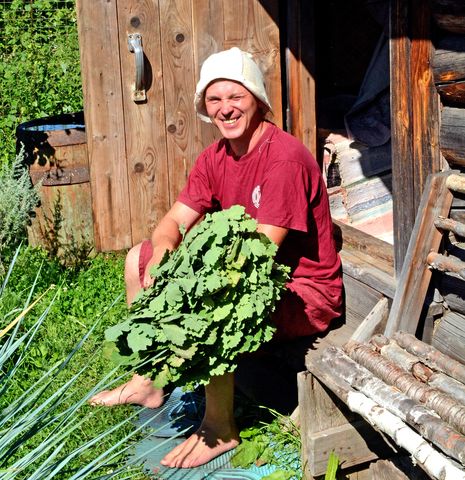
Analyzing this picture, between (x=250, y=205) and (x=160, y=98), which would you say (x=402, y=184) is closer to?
(x=250, y=205)

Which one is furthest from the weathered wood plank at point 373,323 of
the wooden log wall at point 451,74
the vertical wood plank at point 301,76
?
the vertical wood plank at point 301,76

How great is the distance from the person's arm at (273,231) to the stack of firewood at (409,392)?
0.53m

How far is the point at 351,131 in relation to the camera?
6.04 m

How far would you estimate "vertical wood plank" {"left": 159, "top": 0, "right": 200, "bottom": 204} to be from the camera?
610 centimetres

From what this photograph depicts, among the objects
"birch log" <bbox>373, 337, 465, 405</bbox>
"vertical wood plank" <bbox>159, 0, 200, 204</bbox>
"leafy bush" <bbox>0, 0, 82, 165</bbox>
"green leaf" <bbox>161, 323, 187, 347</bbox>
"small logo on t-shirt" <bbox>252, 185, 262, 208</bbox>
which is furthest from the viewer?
"leafy bush" <bbox>0, 0, 82, 165</bbox>

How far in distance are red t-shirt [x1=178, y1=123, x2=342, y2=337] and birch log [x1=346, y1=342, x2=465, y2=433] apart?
16.0 inches

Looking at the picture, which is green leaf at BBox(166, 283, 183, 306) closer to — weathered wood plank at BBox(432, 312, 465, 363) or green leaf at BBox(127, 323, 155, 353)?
green leaf at BBox(127, 323, 155, 353)

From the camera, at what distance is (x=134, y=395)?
465 cm

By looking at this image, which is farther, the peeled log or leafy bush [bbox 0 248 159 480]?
leafy bush [bbox 0 248 159 480]

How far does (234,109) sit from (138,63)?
188 cm

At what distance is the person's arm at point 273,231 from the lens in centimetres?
409

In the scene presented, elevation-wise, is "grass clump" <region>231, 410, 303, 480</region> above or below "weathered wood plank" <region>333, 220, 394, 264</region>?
below

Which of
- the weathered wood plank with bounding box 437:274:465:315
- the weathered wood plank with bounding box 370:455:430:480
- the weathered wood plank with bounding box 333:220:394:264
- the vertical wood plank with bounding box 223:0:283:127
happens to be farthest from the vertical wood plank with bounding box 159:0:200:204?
the weathered wood plank with bounding box 370:455:430:480

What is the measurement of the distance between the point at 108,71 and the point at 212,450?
9.38 feet
